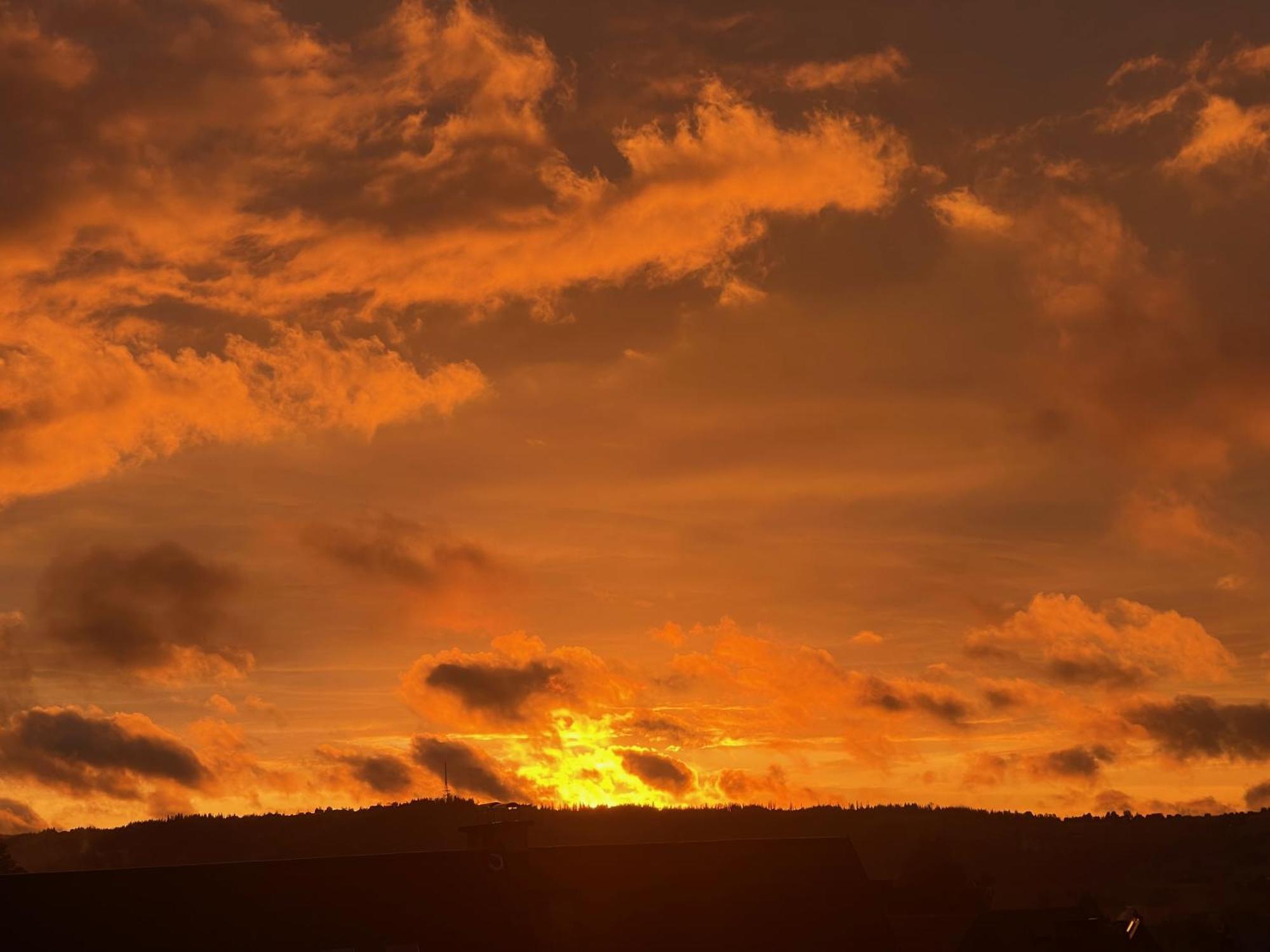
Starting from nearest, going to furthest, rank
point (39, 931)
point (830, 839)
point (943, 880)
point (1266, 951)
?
point (39, 931) < point (830, 839) < point (1266, 951) < point (943, 880)

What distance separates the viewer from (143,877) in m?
55.6

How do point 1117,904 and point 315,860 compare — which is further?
point 1117,904

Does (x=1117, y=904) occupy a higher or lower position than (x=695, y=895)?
higher

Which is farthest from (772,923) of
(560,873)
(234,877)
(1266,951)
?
(1266,951)

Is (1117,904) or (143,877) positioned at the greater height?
(1117,904)

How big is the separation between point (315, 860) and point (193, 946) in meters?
5.98

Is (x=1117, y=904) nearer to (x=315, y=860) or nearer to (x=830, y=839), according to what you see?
(x=830, y=839)

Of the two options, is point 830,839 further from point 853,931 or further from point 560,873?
point 560,873

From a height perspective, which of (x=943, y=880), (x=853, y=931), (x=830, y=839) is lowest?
(x=853, y=931)

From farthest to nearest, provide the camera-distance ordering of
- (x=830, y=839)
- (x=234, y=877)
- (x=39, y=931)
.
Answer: (x=830, y=839) < (x=234, y=877) < (x=39, y=931)

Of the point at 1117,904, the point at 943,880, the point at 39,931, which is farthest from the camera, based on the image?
the point at 1117,904

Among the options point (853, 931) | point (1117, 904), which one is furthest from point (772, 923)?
point (1117, 904)

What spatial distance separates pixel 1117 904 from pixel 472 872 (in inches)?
5440

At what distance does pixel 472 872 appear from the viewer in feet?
190
